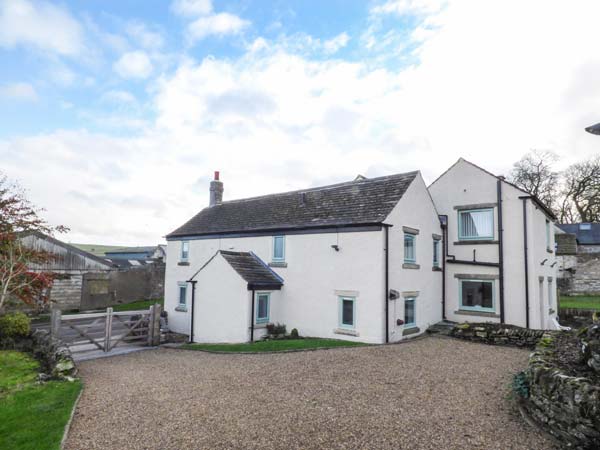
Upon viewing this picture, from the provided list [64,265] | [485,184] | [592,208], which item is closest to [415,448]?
[485,184]

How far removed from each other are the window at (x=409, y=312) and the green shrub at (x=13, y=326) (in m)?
14.7

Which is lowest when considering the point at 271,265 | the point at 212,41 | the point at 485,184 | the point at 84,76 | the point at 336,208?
the point at 271,265

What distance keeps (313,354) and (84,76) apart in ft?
37.7

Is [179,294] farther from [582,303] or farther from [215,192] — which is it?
[582,303]

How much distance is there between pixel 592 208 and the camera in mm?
42969

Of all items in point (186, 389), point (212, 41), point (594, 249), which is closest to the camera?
point (186, 389)

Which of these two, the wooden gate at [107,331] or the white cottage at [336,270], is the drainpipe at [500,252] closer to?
the white cottage at [336,270]

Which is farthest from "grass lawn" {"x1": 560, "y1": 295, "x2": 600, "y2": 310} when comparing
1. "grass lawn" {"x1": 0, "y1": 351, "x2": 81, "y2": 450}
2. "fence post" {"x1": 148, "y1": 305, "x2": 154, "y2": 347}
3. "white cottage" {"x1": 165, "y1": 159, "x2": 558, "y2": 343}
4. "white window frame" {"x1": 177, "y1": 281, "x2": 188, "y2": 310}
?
"grass lawn" {"x1": 0, "y1": 351, "x2": 81, "y2": 450}

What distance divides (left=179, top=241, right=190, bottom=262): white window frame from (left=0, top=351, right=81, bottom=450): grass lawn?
12.7 metres

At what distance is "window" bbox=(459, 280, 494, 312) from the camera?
17.1m

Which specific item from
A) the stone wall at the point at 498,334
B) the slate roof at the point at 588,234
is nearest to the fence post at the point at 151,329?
the stone wall at the point at 498,334

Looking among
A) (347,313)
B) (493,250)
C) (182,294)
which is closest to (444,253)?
(493,250)

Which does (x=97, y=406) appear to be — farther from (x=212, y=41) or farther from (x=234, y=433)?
(x=212, y=41)

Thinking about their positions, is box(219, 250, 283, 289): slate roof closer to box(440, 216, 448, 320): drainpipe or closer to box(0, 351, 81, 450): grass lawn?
box(0, 351, 81, 450): grass lawn
